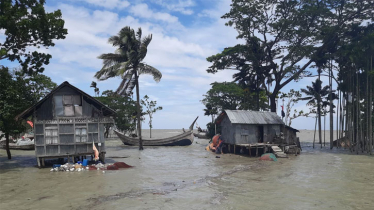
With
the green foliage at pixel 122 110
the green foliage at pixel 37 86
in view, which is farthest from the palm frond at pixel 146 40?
the green foliage at pixel 122 110

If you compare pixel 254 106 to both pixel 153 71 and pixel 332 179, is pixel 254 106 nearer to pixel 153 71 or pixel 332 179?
pixel 153 71

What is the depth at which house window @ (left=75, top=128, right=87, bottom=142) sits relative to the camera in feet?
58.5

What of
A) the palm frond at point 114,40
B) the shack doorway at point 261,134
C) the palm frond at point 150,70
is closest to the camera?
the shack doorway at point 261,134

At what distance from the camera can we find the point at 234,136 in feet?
87.0

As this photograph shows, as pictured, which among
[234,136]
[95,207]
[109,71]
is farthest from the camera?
[109,71]

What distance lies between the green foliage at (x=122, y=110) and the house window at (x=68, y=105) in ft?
93.1

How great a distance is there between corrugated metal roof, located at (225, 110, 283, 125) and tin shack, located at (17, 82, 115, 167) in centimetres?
1202

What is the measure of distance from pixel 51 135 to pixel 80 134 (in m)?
1.59

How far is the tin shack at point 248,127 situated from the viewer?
86.7 ft

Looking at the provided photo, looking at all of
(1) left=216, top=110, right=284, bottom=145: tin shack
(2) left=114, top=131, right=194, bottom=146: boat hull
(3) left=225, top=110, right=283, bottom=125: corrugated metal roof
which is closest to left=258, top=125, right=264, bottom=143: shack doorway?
(1) left=216, top=110, right=284, bottom=145: tin shack

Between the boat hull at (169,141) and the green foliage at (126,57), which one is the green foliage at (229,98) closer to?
the boat hull at (169,141)

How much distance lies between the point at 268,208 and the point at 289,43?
27478 millimetres

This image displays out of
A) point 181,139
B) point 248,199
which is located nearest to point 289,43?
point 181,139

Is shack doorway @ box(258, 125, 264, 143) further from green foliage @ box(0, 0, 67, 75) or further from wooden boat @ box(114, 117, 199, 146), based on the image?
green foliage @ box(0, 0, 67, 75)
